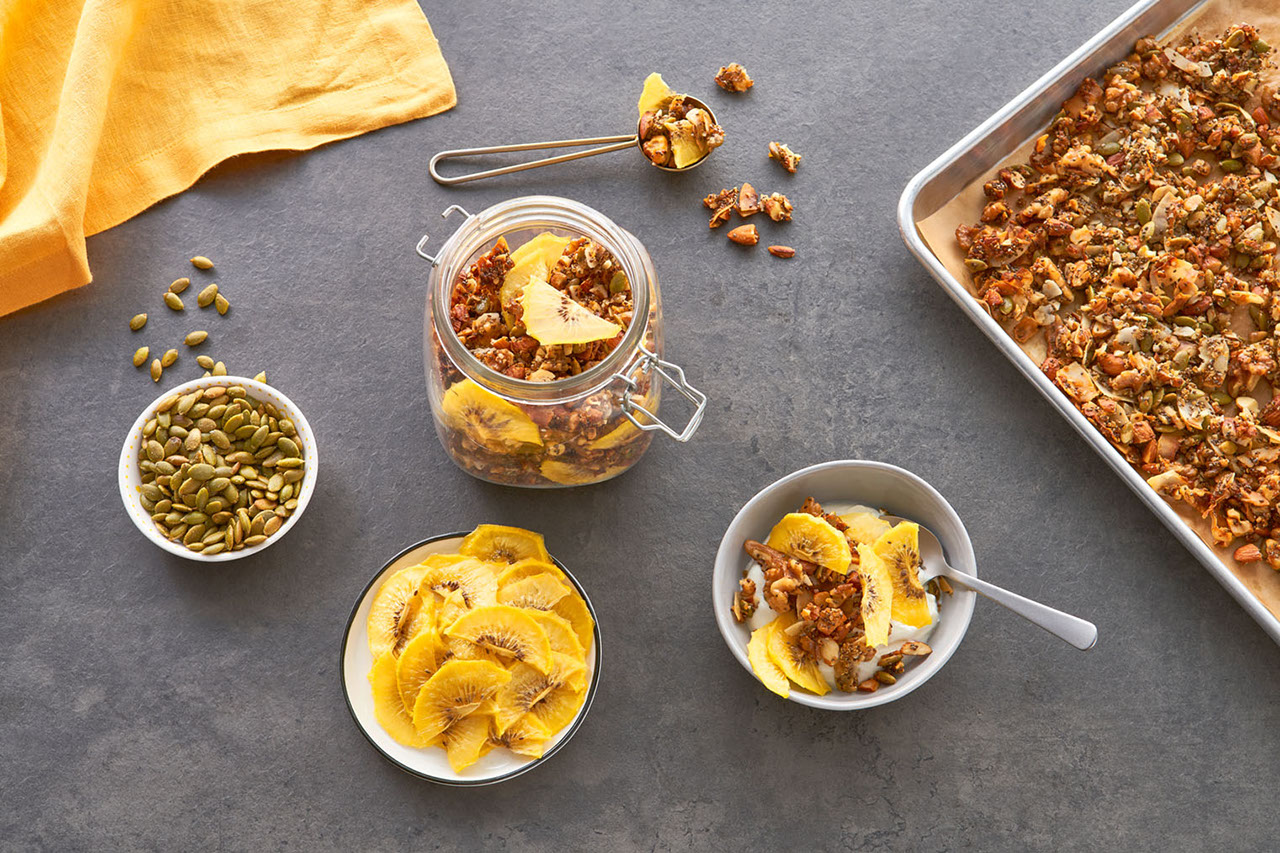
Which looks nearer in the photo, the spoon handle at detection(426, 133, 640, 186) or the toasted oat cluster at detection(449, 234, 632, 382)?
the toasted oat cluster at detection(449, 234, 632, 382)

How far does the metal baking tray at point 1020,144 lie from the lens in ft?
6.51

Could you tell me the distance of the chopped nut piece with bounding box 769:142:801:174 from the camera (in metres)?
2.26

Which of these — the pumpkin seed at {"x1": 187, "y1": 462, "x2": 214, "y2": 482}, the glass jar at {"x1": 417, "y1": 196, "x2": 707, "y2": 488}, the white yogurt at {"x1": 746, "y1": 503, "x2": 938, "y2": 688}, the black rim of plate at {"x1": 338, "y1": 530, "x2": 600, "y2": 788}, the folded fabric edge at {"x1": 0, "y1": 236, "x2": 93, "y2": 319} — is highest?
the glass jar at {"x1": 417, "y1": 196, "x2": 707, "y2": 488}

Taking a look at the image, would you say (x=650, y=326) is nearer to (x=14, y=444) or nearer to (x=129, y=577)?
(x=129, y=577)

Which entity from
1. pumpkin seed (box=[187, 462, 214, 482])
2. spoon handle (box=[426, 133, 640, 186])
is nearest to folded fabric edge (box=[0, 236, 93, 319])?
pumpkin seed (box=[187, 462, 214, 482])

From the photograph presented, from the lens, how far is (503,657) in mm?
1879

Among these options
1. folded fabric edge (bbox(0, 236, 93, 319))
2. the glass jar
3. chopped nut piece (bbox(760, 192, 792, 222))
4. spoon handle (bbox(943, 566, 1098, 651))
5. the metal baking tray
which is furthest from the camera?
chopped nut piece (bbox(760, 192, 792, 222))

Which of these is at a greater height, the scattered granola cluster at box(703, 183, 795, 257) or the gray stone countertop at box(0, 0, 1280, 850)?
the scattered granola cluster at box(703, 183, 795, 257)

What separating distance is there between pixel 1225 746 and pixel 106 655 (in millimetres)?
2361

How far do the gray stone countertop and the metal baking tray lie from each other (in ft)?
0.45

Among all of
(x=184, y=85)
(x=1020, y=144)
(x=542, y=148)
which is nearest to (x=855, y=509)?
(x=1020, y=144)

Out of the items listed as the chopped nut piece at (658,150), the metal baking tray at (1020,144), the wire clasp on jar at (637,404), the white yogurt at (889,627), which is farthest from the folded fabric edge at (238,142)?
the white yogurt at (889,627)

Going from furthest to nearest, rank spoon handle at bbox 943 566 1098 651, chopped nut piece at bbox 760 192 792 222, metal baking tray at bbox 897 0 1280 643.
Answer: chopped nut piece at bbox 760 192 792 222, metal baking tray at bbox 897 0 1280 643, spoon handle at bbox 943 566 1098 651

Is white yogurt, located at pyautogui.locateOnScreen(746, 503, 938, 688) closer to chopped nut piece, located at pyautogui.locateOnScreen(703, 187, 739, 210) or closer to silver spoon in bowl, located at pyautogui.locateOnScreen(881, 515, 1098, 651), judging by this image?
silver spoon in bowl, located at pyautogui.locateOnScreen(881, 515, 1098, 651)
